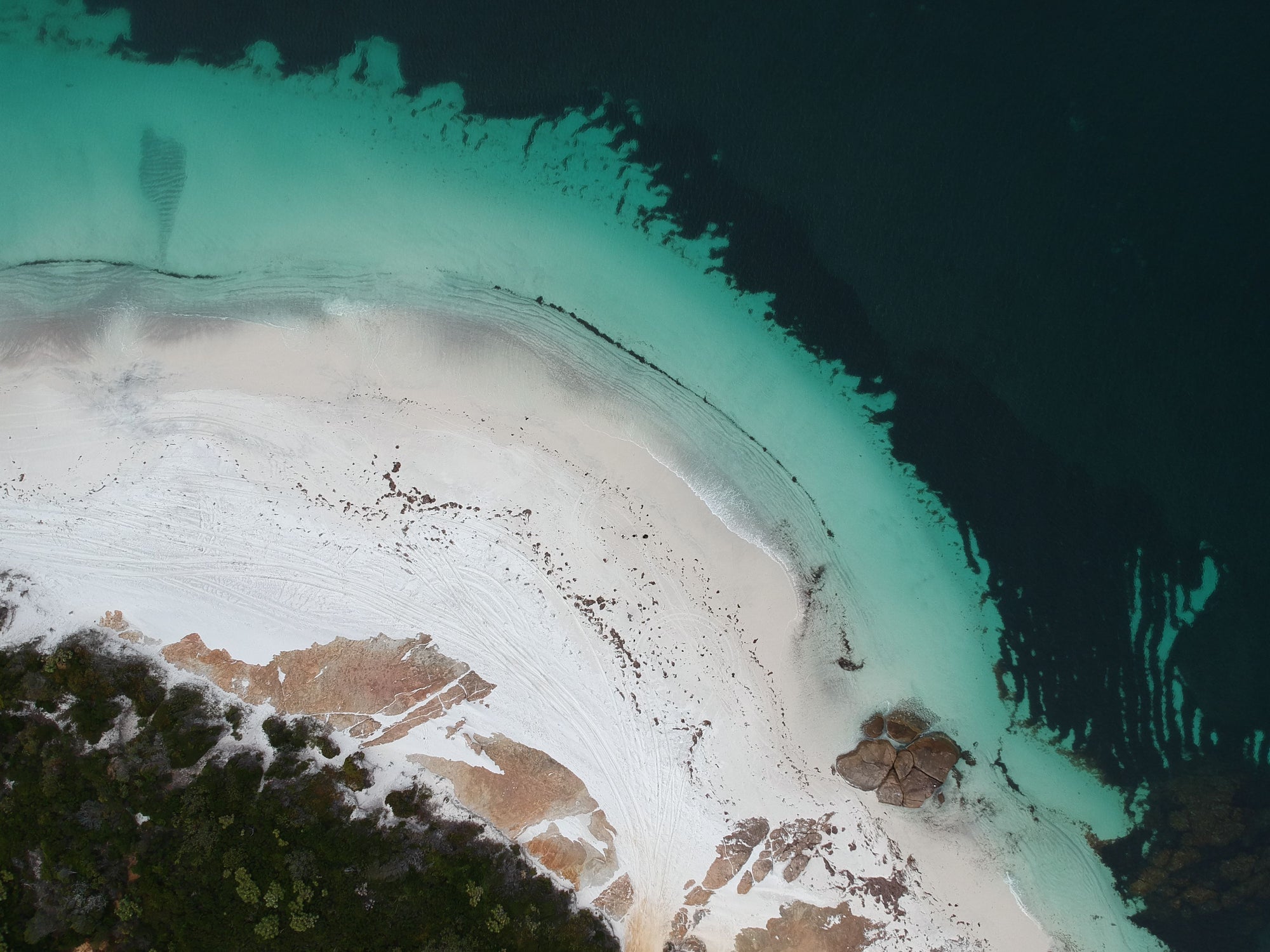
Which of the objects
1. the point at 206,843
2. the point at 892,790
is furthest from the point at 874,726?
the point at 206,843

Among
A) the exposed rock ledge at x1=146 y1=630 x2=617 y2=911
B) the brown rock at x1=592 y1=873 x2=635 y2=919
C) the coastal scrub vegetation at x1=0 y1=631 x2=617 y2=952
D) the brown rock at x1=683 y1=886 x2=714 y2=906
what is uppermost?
the exposed rock ledge at x1=146 y1=630 x2=617 y2=911

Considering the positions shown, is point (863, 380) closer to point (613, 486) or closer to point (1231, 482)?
point (613, 486)

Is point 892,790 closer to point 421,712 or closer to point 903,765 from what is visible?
point 903,765

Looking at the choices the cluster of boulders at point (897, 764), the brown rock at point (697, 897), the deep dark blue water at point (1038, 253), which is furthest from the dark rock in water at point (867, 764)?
the brown rock at point (697, 897)

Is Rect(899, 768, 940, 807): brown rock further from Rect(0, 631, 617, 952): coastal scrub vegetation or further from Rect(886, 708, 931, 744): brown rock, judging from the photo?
Rect(0, 631, 617, 952): coastal scrub vegetation

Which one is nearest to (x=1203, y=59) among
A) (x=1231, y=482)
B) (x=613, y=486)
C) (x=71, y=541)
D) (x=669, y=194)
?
(x=1231, y=482)

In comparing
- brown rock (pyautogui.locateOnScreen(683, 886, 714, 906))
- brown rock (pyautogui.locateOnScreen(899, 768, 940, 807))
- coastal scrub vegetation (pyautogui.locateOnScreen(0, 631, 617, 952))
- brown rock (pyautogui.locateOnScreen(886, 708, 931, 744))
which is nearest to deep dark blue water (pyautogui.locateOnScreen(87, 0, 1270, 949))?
brown rock (pyautogui.locateOnScreen(886, 708, 931, 744))
